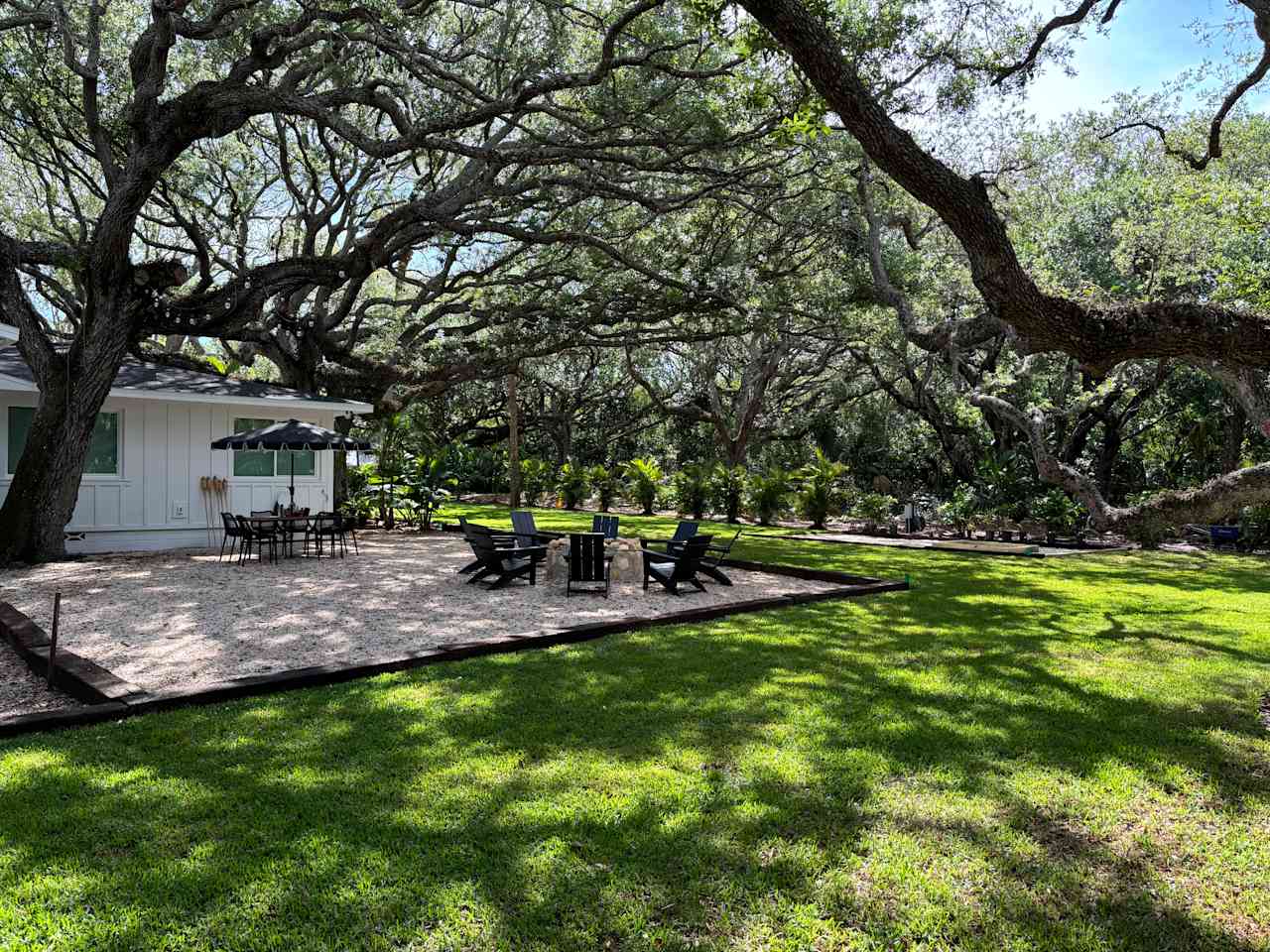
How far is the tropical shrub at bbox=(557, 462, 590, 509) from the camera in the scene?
91.1 feet

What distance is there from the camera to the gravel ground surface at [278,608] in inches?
265

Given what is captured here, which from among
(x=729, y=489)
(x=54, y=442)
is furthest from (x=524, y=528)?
(x=729, y=489)

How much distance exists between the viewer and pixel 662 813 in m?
3.74

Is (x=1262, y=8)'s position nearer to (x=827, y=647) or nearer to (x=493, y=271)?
(x=827, y=647)

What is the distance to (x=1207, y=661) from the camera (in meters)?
6.98

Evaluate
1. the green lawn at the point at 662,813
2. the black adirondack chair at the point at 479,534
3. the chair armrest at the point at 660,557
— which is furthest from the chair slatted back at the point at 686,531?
the green lawn at the point at 662,813

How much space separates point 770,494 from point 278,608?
1588cm

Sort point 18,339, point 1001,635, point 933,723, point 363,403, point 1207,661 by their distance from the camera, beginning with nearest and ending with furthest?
point 933,723, point 1207,661, point 1001,635, point 18,339, point 363,403

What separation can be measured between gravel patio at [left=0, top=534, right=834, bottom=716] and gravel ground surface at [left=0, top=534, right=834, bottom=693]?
14mm

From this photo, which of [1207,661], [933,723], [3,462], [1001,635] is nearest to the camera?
[933,723]

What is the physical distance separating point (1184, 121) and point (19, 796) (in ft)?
64.2

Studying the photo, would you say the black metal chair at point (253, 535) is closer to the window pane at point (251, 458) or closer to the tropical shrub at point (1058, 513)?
the window pane at point (251, 458)

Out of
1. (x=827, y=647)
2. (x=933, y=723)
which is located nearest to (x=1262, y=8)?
(x=933, y=723)

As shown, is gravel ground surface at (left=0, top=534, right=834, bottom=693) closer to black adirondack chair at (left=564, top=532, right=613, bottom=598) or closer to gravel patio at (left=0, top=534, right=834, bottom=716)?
gravel patio at (left=0, top=534, right=834, bottom=716)
